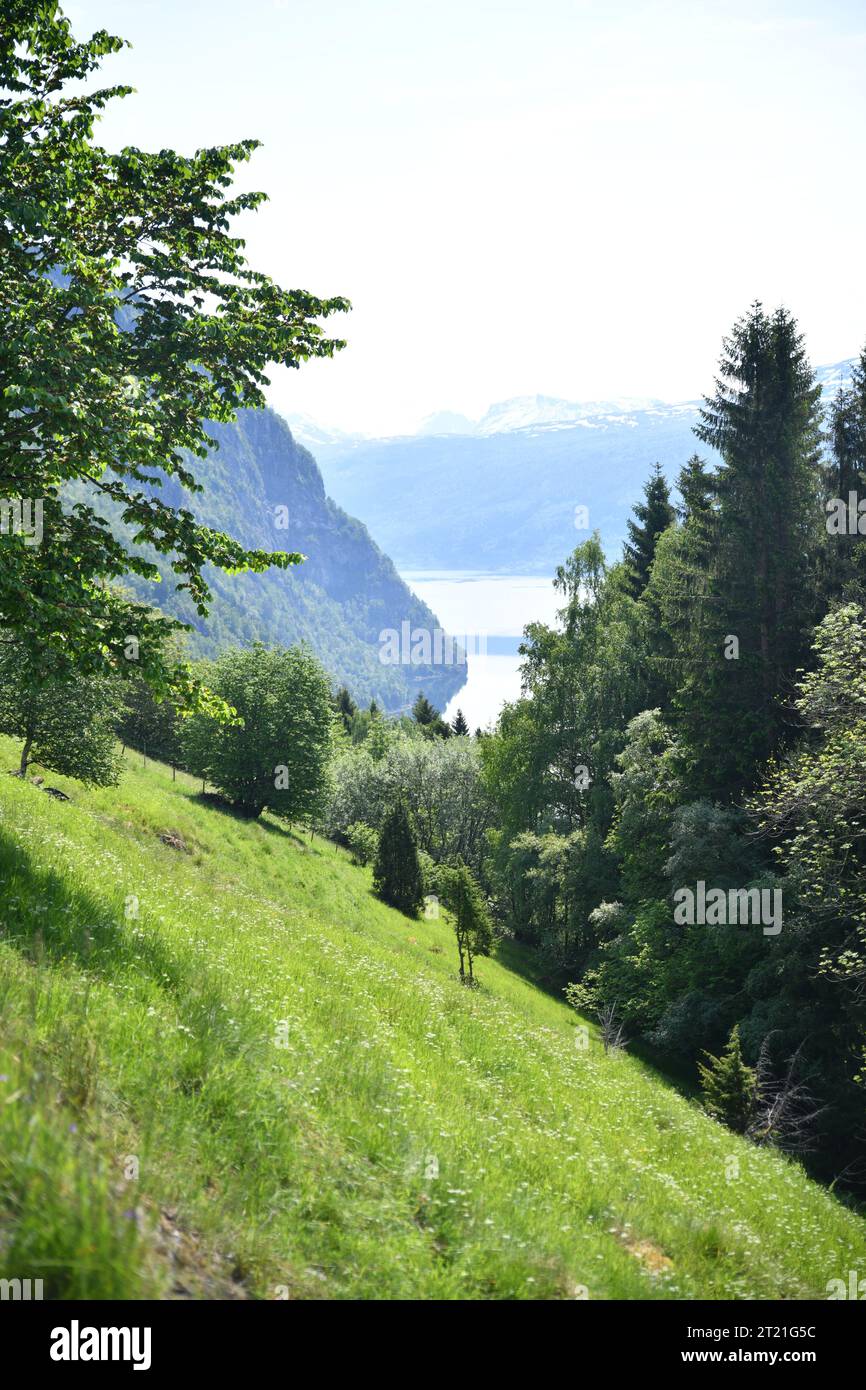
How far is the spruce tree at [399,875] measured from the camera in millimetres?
46312

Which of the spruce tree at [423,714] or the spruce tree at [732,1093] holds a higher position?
the spruce tree at [423,714]

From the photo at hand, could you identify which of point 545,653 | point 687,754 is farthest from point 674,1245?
point 545,653

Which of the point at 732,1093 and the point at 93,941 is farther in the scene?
the point at 732,1093

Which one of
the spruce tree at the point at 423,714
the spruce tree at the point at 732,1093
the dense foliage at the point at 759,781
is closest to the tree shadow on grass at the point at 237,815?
the dense foliage at the point at 759,781

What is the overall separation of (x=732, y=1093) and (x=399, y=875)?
99.1 feet

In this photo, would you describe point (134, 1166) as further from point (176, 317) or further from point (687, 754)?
point (687, 754)

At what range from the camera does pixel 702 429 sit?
100ft

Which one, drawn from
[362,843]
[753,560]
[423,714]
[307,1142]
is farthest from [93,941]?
[423,714]

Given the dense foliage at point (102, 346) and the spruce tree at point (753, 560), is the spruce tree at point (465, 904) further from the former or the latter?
the dense foliage at point (102, 346)

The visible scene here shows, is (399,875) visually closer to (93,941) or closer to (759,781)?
(759,781)

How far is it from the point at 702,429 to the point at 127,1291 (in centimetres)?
3236

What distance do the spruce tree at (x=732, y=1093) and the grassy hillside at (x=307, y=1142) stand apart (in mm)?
3990

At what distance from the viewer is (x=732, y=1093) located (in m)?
17.9

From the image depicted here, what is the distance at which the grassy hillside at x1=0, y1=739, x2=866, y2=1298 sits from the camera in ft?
13.1
